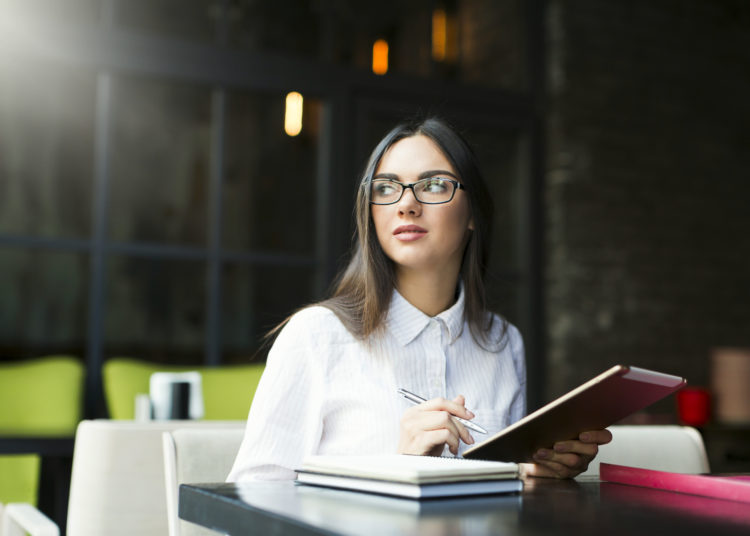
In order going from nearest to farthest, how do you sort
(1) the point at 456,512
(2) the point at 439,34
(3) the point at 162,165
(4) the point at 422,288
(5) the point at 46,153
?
(1) the point at 456,512, (4) the point at 422,288, (2) the point at 439,34, (5) the point at 46,153, (3) the point at 162,165

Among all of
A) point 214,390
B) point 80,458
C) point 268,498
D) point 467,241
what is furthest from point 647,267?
point 268,498

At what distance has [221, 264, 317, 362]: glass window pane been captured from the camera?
22.6 feet

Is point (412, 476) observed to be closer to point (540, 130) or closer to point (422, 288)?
point (422, 288)

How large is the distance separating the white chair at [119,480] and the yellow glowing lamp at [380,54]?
3.03m

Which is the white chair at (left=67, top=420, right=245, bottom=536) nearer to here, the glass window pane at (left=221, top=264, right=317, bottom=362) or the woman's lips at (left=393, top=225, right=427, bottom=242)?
the woman's lips at (left=393, top=225, right=427, bottom=242)

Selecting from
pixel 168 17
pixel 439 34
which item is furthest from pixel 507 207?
pixel 168 17

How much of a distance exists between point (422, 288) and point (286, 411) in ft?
1.16

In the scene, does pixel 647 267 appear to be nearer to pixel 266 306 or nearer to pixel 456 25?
pixel 456 25

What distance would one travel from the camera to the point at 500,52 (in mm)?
4520

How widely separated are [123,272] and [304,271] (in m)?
1.50

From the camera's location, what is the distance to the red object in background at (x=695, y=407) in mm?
4230

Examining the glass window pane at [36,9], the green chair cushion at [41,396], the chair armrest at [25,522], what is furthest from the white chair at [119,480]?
the glass window pane at [36,9]

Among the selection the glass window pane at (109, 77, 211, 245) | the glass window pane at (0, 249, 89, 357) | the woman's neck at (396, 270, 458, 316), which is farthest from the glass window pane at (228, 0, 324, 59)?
the woman's neck at (396, 270, 458, 316)

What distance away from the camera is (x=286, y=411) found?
1.26 metres
